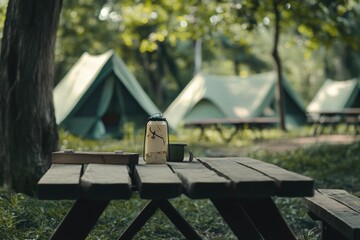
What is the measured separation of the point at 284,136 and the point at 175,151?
44.3ft

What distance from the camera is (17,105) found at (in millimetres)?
5695

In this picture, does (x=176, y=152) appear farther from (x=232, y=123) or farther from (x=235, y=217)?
(x=232, y=123)

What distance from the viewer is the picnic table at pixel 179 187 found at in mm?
2369

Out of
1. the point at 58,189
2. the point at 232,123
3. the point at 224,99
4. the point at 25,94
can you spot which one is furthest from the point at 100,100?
the point at 58,189

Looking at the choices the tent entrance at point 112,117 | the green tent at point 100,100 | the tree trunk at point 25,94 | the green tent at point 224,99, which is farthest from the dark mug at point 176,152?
the green tent at point 224,99

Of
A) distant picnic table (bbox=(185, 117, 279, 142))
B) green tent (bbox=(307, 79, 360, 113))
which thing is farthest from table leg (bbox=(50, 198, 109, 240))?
green tent (bbox=(307, 79, 360, 113))

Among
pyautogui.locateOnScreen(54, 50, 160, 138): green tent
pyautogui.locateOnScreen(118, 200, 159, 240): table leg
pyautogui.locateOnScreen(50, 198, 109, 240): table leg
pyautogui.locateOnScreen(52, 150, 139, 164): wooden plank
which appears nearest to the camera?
pyautogui.locateOnScreen(50, 198, 109, 240): table leg

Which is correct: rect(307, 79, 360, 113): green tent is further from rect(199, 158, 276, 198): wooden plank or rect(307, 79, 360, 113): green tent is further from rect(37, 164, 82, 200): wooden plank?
rect(37, 164, 82, 200): wooden plank

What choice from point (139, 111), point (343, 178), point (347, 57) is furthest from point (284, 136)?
point (347, 57)

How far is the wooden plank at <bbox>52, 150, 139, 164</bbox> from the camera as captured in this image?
3105 millimetres

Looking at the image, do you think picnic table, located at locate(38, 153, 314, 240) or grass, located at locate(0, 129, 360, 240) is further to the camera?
grass, located at locate(0, 129, 360, 240)

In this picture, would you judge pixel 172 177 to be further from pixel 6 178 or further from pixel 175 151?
pixel 6 178

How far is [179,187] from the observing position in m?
2.40

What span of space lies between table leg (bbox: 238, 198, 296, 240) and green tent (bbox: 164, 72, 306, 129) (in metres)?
15.1
